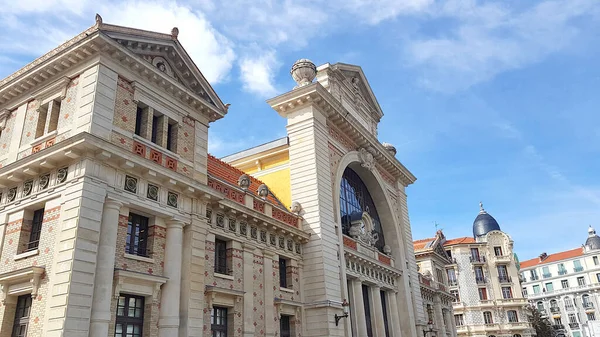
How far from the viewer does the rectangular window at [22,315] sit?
14047 mm

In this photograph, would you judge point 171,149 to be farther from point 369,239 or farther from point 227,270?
point 369,239

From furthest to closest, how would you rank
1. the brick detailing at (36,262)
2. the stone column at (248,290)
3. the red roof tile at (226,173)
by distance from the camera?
the red roof tile at (226,173), the stone column at (248,290), the brick detailing at (36,262)

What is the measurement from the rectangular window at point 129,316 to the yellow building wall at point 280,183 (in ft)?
40.2

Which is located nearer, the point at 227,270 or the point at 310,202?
the point at 227,270

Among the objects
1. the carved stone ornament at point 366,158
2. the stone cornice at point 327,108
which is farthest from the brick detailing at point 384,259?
the stone cornice at point 327,108

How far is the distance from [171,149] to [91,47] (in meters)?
4.52

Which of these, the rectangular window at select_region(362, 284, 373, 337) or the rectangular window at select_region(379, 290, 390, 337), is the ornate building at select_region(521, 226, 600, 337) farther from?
the rectangular window at select_region(362, 284, 373, 337)

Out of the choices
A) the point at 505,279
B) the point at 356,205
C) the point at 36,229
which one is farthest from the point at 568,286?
the point at 36,229

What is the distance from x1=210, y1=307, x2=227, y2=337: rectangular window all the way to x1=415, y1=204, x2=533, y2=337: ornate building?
51.7 metres

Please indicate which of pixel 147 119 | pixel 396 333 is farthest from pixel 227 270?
pixel 396 333

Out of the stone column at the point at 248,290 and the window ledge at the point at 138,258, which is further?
the stone column at the point at 248,290

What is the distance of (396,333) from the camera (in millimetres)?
31500

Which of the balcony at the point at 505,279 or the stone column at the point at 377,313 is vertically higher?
the balcony at the point at 505,279

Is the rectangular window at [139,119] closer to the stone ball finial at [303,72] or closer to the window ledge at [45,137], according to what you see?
the window ledge at [45,137]
